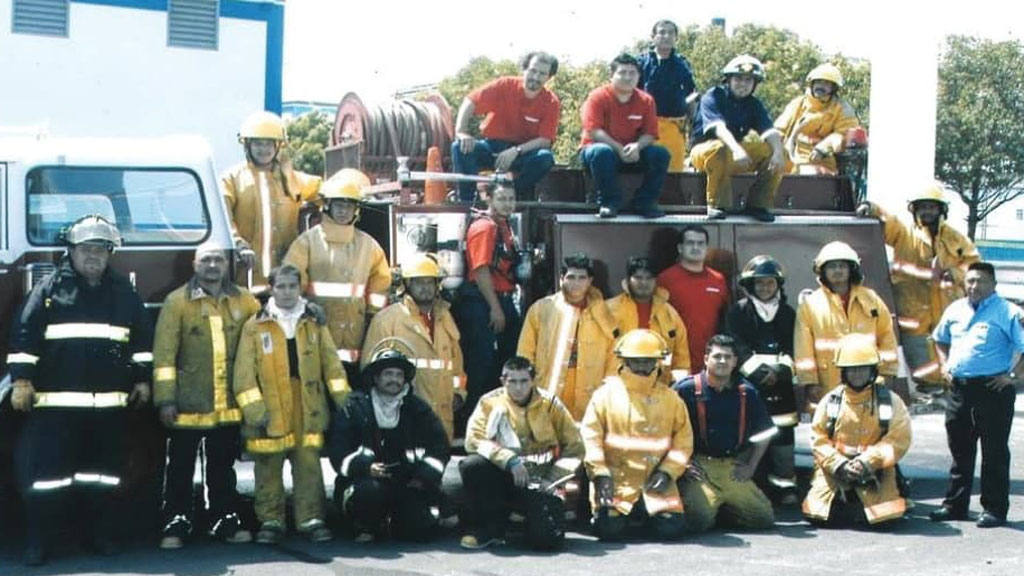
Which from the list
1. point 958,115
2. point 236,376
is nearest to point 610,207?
point 236,376

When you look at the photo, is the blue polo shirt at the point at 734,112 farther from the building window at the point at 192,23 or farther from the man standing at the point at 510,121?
the building window at the point at 192,23

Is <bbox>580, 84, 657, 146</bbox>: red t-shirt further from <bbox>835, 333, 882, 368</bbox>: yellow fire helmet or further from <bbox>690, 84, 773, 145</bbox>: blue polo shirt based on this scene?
<bbox>835, 333, 882, 368</bbox>: yellow fire helmet

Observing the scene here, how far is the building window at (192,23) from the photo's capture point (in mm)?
19812

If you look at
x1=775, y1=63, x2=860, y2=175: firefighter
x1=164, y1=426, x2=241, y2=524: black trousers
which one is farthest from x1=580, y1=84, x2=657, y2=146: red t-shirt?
x1=164, y1=426, x2=241, y2=524: black trousers

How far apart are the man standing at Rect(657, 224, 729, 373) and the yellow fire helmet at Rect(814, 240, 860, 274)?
2.40 ft

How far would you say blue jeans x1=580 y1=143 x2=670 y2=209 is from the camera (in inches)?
424

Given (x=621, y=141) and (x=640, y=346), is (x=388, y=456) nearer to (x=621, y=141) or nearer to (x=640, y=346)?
(x=640, y=346)

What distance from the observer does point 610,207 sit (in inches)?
424

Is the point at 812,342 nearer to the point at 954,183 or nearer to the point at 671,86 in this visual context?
the point at 671,86

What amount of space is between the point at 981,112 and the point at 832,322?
3143 centimetres

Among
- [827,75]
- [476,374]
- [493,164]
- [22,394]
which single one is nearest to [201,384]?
[22,394]

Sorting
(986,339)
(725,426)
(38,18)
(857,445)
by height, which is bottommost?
(857,445)

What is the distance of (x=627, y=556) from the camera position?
873cm

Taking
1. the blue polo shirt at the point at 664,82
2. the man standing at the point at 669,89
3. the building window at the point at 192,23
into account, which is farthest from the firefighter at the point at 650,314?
the building window at the point at 192,23
